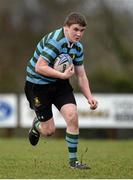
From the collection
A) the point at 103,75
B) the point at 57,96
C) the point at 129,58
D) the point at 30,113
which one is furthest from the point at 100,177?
the point at 129,58

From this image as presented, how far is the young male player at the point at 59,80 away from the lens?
10.1 m

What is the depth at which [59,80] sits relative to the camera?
421 inches

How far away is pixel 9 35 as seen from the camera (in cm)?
4338

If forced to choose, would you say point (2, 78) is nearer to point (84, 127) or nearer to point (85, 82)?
point (84, 127)

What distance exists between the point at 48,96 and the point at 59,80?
31 centimetres

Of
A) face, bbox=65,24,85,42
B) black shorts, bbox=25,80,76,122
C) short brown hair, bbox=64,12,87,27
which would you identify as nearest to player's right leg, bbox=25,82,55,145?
black shorts, bbox=25,80,76,122

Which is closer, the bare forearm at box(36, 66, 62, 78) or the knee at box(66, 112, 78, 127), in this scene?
the bare forearm at box(36, 66, 62, 78)

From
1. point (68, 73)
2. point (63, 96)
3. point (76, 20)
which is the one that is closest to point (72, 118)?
point (63, 96)

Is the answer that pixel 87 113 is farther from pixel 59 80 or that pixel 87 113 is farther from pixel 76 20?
pixel 76 20

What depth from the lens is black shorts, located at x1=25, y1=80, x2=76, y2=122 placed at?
35.0 ft

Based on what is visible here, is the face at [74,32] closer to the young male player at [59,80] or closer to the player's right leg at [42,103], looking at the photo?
the young male player at [59,80]

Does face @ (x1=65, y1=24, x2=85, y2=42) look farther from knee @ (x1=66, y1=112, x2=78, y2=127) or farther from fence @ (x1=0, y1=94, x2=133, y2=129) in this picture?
fence @ (x1=0, y1=94, x2=133, y2=129)

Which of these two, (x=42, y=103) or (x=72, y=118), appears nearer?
(x=72, y=118)

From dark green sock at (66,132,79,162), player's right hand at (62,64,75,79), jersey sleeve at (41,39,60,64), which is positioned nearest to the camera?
player's right hand at (62,64,75,79)
